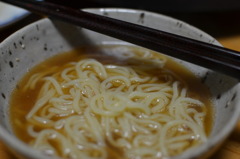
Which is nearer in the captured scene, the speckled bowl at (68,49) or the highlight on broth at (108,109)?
the speckled bowl at (68,49)

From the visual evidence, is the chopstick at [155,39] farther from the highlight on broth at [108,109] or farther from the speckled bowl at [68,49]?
the highlight on broth at [108,109]

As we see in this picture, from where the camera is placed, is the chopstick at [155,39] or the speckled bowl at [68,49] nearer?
the speckled bowl at [68,49]

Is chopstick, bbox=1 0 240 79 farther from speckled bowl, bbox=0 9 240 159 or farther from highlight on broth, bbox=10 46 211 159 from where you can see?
highlight on broth, bbox=10 46 211 159

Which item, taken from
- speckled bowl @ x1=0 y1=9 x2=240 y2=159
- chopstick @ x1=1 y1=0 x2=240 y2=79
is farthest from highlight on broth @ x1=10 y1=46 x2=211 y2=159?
chopstick @ x1=1 y1=0 x2=240 y2=79

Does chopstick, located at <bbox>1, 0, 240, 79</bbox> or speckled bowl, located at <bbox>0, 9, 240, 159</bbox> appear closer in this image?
speckled bowl, located at <bbox>0, 9, 240, 159</bbox>

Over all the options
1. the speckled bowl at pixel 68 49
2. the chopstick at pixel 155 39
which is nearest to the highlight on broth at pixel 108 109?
the speckled bowl at pixel 68 49
